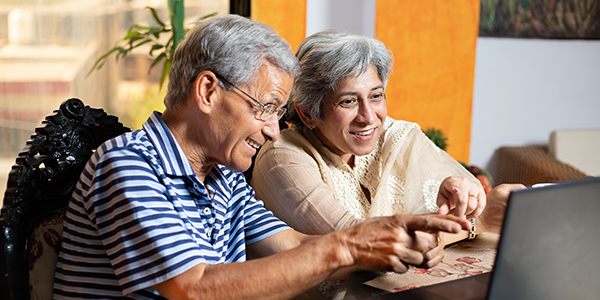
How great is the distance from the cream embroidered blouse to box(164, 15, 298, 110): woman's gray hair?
443 mm

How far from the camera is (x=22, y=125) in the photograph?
296 centimetres

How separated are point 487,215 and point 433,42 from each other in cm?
244

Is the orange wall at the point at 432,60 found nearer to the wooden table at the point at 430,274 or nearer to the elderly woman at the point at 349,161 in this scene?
the elderly woman at the point at 349,161

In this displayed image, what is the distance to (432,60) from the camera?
3740 millimetres

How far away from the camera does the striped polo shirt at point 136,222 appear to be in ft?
3.03

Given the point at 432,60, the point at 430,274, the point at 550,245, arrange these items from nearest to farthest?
the point at 550,245 < the point at 430,274 < the point at 432,60

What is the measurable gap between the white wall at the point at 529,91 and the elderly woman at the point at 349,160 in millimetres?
2695

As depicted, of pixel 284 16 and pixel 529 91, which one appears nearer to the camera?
pixel 284 16

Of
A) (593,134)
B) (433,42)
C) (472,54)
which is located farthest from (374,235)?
(593,134)

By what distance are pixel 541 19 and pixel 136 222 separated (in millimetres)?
4427

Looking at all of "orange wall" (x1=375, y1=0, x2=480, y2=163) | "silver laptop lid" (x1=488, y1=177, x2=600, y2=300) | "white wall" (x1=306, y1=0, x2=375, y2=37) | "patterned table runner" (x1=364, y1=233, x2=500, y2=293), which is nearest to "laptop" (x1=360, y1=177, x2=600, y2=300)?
"silver laptop lid" (x1=488, y1=177, x2=600, y2=300)

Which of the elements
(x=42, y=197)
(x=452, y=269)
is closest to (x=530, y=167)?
(x=452, y=269)

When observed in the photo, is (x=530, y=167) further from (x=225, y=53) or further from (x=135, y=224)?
(x=135, y=224)

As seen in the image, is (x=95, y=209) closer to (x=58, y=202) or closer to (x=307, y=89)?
(x=58, y=202)
